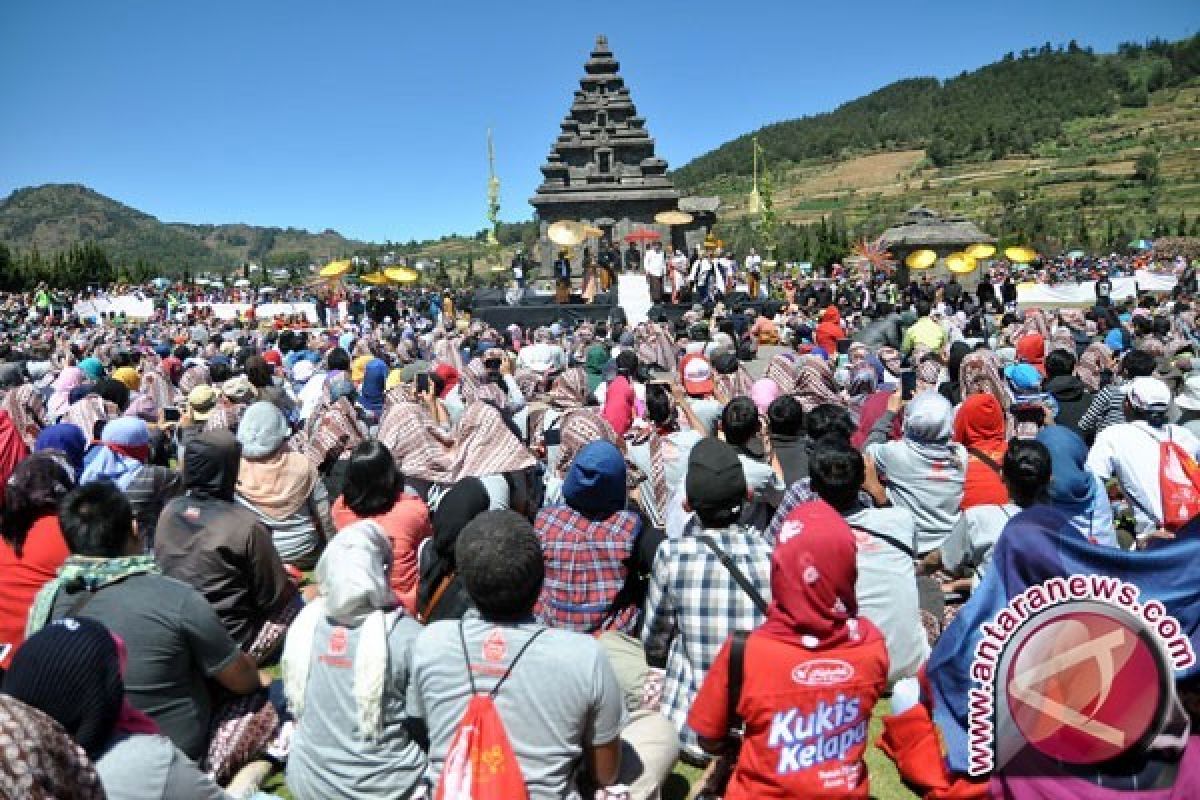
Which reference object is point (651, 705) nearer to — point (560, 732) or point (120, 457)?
point (560, 732)

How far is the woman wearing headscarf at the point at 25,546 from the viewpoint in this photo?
4430mm

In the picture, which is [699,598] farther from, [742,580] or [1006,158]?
[1006,158]

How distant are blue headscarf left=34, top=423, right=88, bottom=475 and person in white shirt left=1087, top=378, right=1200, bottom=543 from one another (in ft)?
25.1

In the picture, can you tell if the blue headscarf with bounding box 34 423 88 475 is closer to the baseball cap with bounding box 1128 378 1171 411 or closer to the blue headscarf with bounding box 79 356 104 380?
the blue headscarf with bounding box 79 356 104 380

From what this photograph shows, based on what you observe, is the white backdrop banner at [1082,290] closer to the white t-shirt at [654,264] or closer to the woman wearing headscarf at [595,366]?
the white t-shirt at [654,264]

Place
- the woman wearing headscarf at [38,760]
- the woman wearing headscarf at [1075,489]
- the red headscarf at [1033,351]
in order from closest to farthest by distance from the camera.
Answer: the woman wearing headscarf at [38,760] < the woman wearing headscarf at [1075,489] < the red headscarf at [1033,351]

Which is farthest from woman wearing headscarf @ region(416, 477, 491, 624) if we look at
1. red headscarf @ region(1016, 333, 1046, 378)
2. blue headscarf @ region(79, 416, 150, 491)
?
red headscarf @ region(1016, 333, 1046, 378)

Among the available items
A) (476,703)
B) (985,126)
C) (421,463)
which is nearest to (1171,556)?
(476,703)

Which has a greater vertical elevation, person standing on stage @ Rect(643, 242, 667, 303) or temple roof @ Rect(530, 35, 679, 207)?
temple roof @ Rect(530, 35, 679, 207)

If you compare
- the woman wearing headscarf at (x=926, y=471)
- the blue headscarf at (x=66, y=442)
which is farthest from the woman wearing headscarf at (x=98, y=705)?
the blue headscarf at (x=66, y=442)

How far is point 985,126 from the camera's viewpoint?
125 metres

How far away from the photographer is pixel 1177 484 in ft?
18.5

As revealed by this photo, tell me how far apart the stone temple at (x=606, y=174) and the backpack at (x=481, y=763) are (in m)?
44.1

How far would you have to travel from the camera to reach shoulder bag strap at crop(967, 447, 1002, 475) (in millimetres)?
5811
